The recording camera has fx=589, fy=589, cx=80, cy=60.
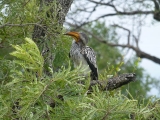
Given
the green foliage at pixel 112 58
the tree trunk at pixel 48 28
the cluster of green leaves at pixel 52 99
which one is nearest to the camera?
the cluster of green leaves at pixel 52 99

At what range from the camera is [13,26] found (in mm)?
4594

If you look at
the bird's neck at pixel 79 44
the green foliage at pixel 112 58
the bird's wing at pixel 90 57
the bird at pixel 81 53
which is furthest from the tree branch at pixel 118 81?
the green foliage at pixel 112 58

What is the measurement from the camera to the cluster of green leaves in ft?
10.6

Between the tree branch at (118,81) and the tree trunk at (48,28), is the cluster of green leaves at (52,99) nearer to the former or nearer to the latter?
the tree branch at (118,81)

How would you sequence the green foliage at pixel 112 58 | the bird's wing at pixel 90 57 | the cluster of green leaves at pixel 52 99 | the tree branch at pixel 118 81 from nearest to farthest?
1. the cluster of green leaves at pixel 52 99
2. the tree branch at pixel 118 81
3. the bird's wing at pixel 90 57
4. the green foliage at pixel 112 58

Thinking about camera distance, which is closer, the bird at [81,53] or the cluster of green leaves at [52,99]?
the cluster of green leaves at [52,99]

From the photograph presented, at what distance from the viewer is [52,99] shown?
3.33 metres

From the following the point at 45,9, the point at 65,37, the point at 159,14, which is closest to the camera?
the point at 45,9

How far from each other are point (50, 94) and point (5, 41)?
1476 millimetres

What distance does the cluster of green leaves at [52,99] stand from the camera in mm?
3223

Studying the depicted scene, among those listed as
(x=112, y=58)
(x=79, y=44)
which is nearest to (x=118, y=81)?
(x=79, y=44)

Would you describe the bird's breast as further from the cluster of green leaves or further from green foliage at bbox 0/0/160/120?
the cluster of green leaves

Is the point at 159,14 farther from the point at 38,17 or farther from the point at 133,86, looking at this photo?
the point at 38,17

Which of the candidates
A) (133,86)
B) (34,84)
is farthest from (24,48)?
(133,86)
